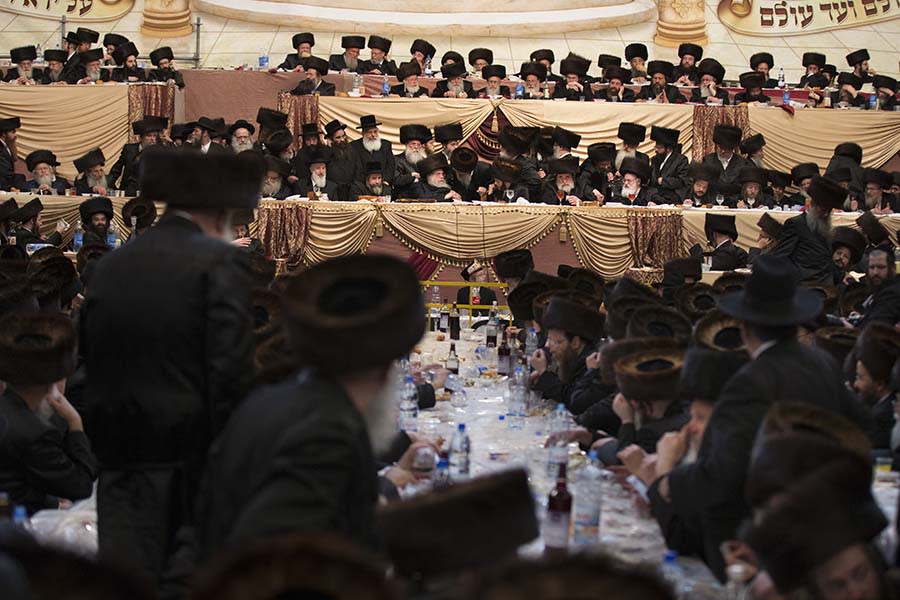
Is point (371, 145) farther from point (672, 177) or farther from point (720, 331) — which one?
point (720, 331)

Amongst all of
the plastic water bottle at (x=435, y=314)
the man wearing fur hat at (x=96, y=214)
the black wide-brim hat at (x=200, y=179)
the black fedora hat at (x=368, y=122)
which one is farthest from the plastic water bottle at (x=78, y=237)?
the black wide-brim hat at (x=200, y=179)

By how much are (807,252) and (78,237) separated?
761cm

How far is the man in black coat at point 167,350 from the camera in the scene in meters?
4.13

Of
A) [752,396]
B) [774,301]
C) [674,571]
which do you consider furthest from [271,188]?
[752,396]

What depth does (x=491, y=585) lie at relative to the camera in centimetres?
231

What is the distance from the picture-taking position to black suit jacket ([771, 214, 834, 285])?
40.3 ft

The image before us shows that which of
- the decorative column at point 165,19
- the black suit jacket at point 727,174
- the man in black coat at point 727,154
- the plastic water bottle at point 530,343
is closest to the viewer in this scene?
the plastic water bottle at point 530,343

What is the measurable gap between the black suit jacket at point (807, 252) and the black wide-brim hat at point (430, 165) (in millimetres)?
5180

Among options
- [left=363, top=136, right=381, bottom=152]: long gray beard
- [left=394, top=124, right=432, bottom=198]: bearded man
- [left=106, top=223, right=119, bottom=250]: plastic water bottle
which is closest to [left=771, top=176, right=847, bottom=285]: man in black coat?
[left=394, top=124, right=432, bottom=198]: bearded man

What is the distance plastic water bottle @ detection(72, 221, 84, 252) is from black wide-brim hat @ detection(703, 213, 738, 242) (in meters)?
6.75

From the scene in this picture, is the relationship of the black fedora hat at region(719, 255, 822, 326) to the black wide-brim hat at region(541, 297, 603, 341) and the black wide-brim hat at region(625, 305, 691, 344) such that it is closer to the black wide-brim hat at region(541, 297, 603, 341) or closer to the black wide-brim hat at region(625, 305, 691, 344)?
the black wide-brim hat at region(625, 305, 691, 344)

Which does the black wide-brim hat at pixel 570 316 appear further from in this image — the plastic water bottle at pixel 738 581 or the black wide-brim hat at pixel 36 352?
the plastic water bottle at pixel 738 581

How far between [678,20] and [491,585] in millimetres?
24289

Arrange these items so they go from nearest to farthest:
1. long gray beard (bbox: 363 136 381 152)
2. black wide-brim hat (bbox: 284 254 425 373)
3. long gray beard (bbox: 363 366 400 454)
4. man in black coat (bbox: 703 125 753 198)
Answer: black wide-brim hat (bbox: 284 254 425 373)
long gray beard (bbox: 363 366 400 454)
man in black coat (bbox: 703 125 753 198)
long gray beard (bbox: 363 136 381 152)
